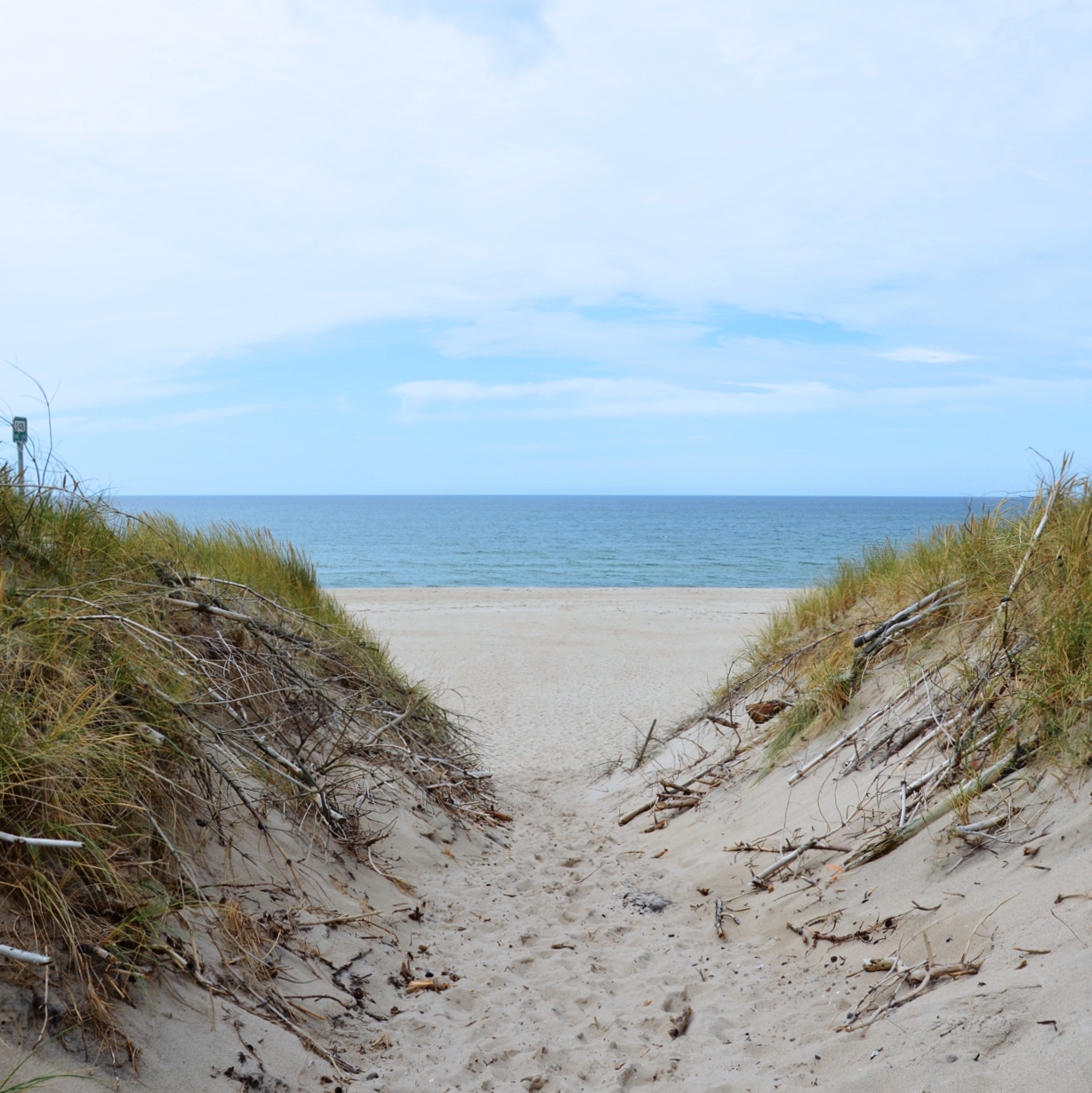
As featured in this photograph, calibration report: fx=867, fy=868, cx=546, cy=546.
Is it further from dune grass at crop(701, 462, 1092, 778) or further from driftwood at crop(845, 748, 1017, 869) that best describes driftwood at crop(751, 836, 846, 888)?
dune grass at crop(701, 462, 1092, 778)

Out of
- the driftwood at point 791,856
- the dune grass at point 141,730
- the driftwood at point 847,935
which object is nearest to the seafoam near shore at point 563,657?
the dune grass at point 141,730

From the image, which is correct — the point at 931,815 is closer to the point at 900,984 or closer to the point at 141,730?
the point at 900,984

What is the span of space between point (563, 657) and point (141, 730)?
457 inches

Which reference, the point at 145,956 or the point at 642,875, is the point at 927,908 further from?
the point at 145,956

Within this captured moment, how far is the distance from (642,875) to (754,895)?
34.1 inches

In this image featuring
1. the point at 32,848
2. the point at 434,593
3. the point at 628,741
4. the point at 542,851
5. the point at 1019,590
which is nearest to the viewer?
the point at 32,848

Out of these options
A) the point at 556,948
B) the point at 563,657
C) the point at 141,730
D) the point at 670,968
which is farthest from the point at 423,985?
the point at 563,657

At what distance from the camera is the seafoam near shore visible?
935 cm

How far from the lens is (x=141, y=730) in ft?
10.0

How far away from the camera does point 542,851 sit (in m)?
5.29

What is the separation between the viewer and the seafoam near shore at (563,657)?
30.7ft

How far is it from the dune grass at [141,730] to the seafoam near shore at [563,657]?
8.12 ft

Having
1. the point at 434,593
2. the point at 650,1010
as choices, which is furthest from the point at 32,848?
the point at 434,593

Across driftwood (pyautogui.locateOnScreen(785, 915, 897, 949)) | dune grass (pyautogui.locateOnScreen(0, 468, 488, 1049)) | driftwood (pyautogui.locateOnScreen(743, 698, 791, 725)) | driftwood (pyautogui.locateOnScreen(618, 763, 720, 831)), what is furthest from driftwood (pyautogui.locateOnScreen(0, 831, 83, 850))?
driftwood (pyautogui.locateOnScreen(743, 698, 791, 725))
